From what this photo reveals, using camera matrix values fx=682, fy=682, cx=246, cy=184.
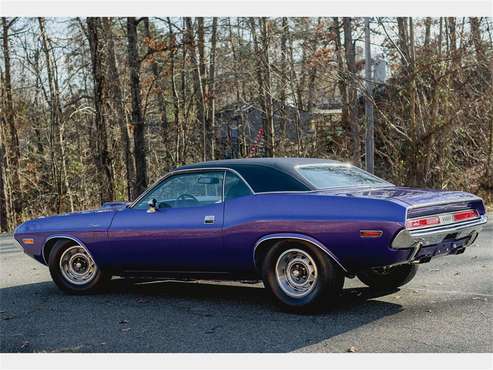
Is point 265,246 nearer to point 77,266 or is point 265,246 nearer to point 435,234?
point 435,234

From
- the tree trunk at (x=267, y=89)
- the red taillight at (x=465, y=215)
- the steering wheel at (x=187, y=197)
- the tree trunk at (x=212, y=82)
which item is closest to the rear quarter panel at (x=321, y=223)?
the steering wheel at (x=187, y=197)

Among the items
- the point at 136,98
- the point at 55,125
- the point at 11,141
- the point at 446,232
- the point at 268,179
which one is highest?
the point at 136,98

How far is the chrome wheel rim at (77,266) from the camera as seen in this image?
7660 mm

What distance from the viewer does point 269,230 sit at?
6223mm

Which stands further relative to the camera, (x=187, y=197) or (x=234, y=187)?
(x=187, y=197)

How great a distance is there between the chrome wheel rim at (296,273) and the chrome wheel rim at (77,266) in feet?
8.04

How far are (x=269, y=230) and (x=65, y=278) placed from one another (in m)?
2.77

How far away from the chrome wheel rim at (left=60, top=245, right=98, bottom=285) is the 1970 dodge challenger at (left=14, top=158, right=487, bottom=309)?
0.01 m

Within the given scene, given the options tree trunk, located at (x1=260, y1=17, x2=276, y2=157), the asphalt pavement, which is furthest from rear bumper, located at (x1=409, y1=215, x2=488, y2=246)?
tree trunk, located at (x1=260, y1=17, x2=276, y2=157)

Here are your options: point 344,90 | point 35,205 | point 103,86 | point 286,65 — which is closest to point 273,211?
point 103,86

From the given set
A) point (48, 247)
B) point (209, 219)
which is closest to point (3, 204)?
point (48, 247)

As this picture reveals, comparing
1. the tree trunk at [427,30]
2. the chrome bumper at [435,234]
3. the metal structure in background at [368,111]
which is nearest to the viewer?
the chrome bumper at [435,234]

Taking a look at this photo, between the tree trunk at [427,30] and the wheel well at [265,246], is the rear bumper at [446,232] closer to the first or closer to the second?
the wheel well at [265,246]

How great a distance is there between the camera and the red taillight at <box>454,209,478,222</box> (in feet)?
20.5
